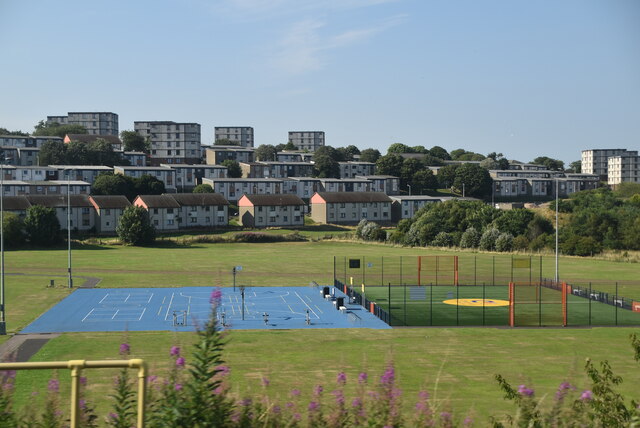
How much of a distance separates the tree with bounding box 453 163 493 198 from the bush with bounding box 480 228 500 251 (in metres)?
72.6

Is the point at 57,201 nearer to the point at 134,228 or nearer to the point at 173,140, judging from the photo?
the point at 134,228

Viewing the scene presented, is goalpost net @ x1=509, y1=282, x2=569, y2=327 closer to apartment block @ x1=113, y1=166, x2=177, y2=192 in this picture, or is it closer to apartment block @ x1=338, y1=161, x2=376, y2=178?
apartment block @ x1=113, y1=166, x2=177, y2=192

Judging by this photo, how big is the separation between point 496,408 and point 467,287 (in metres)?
42.3

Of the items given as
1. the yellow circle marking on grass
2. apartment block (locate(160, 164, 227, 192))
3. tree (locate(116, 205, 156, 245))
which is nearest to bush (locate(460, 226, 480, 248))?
the yellow circle marking on grass

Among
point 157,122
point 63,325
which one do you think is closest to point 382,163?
point 157,122

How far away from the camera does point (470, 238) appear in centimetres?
9919

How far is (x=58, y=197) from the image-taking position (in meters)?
112

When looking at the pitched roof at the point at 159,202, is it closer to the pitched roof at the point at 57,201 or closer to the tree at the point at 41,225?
the pitched roof at the point at 57,201

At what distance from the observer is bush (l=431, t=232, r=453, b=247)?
10188 centimetres

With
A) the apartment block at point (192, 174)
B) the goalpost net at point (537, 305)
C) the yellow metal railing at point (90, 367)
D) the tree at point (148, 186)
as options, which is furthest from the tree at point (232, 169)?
the yellow metal railing at point (90, 367)

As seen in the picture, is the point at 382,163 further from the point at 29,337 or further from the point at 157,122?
the point at 29,337

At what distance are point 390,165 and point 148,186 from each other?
2600 inches

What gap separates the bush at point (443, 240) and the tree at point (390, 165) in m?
75.5

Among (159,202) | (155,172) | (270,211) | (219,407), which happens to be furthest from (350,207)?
(219,407)
